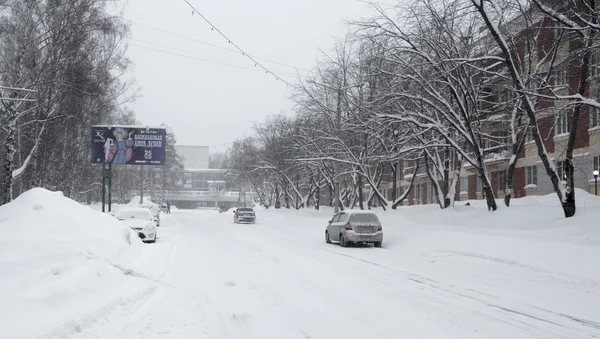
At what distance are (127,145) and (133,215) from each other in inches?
447

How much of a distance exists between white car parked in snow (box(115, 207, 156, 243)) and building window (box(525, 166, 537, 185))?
24984 millimetres

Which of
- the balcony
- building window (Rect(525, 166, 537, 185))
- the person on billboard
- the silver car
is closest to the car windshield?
the silver car

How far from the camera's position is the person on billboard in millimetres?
32844

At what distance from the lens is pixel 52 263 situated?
925 cm

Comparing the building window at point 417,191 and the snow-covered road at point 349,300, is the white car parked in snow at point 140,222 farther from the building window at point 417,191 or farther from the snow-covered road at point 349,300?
the building window at point 417,191

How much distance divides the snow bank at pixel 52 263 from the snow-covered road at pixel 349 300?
1.73 feet

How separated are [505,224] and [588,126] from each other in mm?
12452

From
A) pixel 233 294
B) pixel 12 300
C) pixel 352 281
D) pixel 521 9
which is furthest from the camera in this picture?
pixel 521 9

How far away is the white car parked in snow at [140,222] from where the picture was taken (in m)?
22.0

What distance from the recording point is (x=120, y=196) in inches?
3142

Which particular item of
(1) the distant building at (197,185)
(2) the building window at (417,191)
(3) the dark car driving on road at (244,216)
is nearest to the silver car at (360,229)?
(3) the dark car driving on road at (244,216)

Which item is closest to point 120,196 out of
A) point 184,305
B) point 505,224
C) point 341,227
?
point 341,227

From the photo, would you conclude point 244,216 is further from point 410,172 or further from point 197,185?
point 197,185

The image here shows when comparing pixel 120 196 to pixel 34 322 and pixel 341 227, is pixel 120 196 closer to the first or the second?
pixel 341 227
